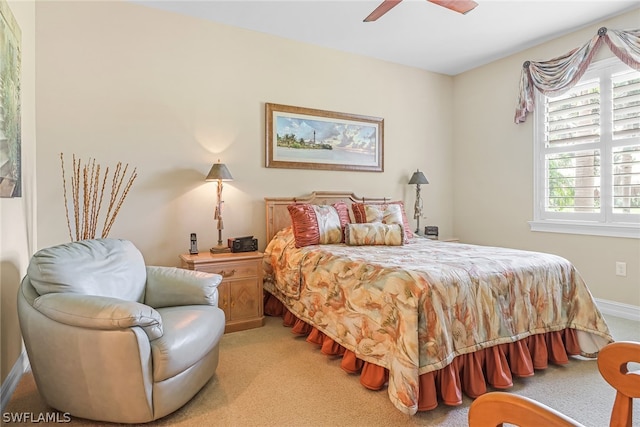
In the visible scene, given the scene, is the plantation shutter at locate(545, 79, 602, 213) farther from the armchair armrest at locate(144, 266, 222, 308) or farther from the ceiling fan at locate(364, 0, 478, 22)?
the armchair armrest at locate(144, 266, 222, 308)

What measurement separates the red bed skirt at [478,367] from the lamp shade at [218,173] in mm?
1687

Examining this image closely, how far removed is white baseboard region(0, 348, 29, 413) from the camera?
1906 millimetres

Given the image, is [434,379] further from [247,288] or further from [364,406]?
[247,288]

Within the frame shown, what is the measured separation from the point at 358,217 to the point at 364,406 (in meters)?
2.02

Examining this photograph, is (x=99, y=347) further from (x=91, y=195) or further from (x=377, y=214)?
(x=377, y=214)

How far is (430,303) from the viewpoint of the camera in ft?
6.21

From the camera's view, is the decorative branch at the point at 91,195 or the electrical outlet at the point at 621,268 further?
the electrical outlet at the point at 621,268

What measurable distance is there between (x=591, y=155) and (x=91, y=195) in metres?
4.80

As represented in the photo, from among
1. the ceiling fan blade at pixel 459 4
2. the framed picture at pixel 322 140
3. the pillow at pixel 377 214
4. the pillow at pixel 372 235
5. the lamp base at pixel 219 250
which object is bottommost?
the lamp base at pixel 219 250

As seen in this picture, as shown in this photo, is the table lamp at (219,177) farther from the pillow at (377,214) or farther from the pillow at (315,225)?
the pillow at (377,214)

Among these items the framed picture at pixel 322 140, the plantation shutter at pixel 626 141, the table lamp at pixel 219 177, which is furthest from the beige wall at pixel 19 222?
the plantation shutter at pixel 626 141

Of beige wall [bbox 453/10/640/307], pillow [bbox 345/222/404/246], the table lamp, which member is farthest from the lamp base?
beige wall [bbox 453/10/640/307]

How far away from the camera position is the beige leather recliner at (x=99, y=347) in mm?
1628

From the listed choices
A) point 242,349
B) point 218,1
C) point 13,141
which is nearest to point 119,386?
point 242,349
